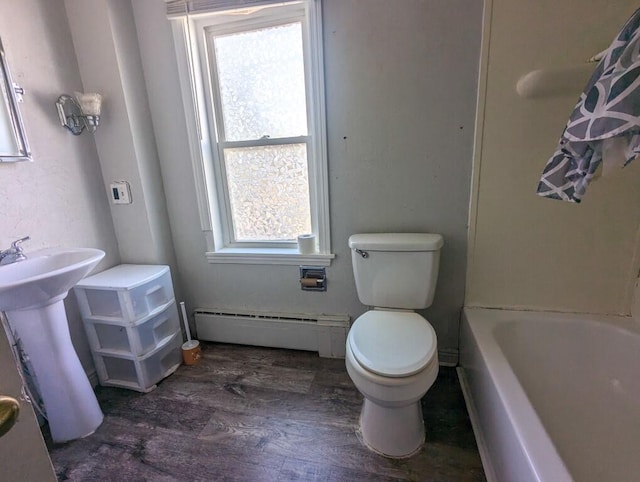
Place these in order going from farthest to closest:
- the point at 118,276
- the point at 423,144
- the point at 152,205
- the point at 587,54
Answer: the point at 152,205, the point at 118,276, the point at 423,144, the point at 587,54

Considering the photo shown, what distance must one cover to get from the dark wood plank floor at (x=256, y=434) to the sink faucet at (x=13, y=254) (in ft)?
2.71

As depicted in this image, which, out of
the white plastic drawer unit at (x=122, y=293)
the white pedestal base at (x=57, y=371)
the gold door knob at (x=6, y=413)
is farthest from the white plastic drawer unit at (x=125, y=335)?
the gold door knob at (x=6, y=413)

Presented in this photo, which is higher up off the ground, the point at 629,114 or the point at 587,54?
the point at 587,54

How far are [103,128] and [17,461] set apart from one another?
1672 mm

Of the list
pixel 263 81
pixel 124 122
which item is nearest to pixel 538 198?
pixel 263 81

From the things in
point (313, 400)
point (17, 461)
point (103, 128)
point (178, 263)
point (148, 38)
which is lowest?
point (313, 400)

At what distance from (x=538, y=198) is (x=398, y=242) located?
2.09 feet

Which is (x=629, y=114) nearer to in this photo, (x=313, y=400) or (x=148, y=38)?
(x=313, y=400)

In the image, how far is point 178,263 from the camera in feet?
6.47

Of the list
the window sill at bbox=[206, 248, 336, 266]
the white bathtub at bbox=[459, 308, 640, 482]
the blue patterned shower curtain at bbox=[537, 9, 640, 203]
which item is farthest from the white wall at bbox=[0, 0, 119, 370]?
the blue patterned shower curtain at bbox=[537, 9, 640, 203]

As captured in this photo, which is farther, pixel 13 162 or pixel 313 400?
pixel 313 400

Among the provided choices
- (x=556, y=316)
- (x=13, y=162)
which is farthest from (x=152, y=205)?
(x=556, y=316)

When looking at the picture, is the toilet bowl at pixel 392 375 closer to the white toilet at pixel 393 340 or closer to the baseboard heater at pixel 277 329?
the white toilet at pixel 393 340

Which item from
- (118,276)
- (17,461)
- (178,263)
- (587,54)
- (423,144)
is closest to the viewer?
(17,461)
